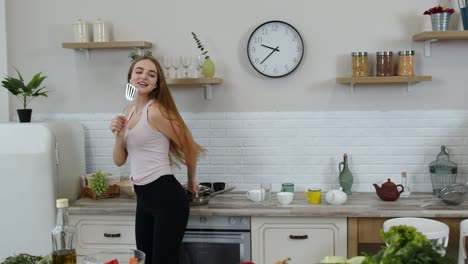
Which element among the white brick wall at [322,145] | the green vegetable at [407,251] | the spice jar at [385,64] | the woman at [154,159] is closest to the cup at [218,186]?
the white brick wall at [322,145]

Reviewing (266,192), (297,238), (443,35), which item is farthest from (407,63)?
(297,238)

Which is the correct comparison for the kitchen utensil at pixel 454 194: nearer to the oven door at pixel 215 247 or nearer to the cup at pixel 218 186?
the oven door at pixel 215 247

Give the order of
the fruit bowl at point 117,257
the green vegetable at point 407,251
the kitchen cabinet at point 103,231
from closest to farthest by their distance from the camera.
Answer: the green vegetable at point 407,251 < the fruit bowl at point 117,257 < the kitchen cabinet at point 103,231

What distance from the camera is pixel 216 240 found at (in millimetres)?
3561

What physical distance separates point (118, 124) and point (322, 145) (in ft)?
5.37

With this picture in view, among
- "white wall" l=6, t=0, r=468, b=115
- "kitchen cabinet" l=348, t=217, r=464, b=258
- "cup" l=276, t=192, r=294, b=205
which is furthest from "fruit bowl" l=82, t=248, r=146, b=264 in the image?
"white wall" l=6, t=0, r=468, b=115

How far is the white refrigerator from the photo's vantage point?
357 centimetres

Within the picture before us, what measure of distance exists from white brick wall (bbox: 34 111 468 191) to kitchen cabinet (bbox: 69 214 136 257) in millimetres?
725

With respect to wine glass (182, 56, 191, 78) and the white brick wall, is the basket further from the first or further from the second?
wine glass (182, 56, 191, 78)

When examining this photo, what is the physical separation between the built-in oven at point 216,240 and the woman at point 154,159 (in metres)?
0.40

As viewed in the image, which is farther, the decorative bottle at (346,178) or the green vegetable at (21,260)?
the decorative bottle at (346,178)

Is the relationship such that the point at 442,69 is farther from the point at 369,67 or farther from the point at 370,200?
the point at 370,200

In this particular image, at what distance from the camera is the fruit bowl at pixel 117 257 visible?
1887mm

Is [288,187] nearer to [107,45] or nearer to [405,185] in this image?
[405,185]
